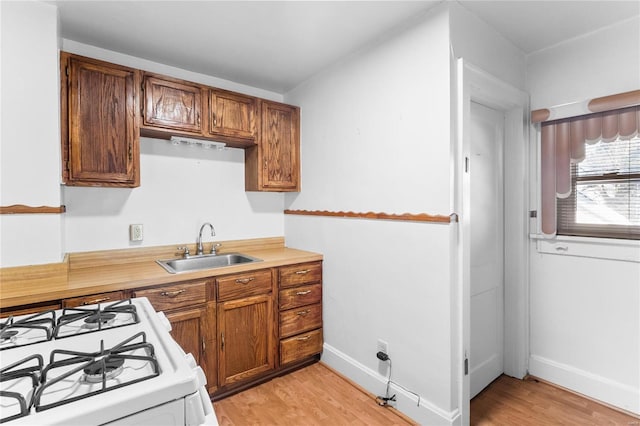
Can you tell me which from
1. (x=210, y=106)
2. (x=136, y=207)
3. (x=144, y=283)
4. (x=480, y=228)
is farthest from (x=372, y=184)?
(x=136, y=207)

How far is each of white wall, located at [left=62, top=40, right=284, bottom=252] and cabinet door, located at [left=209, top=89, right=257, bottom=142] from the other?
0.34m

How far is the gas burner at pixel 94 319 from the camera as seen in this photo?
110 centimetres

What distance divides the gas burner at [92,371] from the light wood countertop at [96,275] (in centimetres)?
95

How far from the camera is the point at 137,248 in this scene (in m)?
2.47

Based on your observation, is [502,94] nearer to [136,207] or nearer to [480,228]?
[480,228]

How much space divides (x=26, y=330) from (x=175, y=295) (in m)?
0.95

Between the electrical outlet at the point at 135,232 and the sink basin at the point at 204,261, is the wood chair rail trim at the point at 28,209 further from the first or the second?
the sink basin at the point at 204,261

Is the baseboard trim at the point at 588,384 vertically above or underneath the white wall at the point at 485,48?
underneath

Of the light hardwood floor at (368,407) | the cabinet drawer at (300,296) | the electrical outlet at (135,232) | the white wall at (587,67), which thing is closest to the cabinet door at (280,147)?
the cabinet drawer at (300,296)

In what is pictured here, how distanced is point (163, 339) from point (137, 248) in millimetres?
1730

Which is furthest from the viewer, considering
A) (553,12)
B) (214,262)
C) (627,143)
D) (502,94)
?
(214,262)

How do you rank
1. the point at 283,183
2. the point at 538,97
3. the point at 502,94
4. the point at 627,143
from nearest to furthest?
1. the point at 627,143
2. the point at 502,94
3. the point at 538,97
4. the point at 283,183

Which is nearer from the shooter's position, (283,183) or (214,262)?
(214,262)

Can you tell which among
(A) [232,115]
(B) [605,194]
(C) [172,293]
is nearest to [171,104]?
(A) [232,115]
